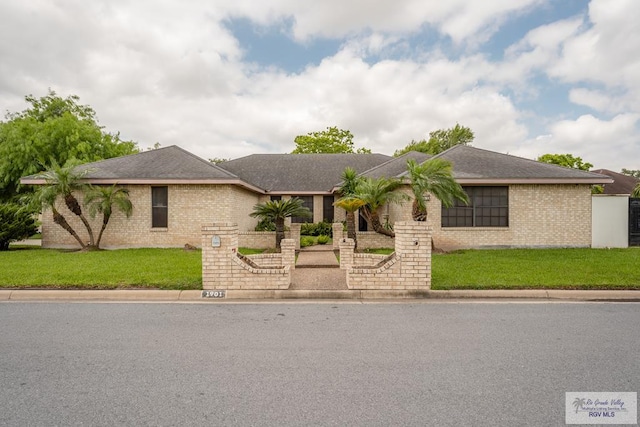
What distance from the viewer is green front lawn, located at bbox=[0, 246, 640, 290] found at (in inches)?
291

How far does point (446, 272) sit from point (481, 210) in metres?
7.18

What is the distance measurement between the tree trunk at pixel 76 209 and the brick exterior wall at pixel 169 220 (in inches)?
27.8

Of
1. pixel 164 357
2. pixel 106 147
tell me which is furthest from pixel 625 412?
pixel 106 147

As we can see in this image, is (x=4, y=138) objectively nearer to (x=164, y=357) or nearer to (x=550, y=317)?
(x=164, y=357)

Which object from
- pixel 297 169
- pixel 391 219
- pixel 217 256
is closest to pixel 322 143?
pixel 297 169

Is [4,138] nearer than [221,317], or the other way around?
[221,317]

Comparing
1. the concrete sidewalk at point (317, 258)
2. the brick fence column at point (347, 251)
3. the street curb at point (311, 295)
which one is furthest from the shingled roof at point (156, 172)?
the street curb at point (311, 295)

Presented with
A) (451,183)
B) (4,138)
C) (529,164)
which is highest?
(4,138)

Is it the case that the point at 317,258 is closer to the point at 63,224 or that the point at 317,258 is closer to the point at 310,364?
the point at 310,364

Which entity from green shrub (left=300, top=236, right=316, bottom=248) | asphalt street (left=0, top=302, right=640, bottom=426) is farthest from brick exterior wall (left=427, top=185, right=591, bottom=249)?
asphalt street (left=0, top=302, right=640, bottom=426)

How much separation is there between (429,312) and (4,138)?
3194cm

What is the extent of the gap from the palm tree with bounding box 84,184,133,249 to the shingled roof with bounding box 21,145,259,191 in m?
0.52

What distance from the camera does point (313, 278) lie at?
8.48 metres

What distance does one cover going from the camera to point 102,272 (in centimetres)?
868
